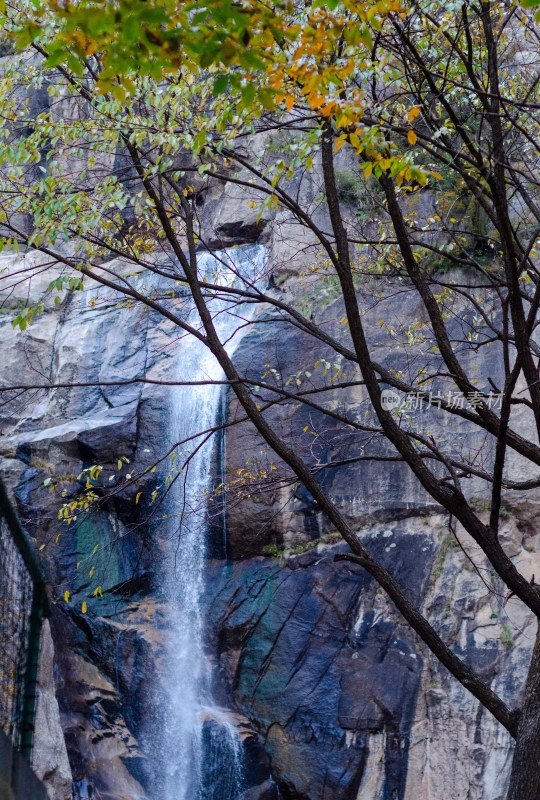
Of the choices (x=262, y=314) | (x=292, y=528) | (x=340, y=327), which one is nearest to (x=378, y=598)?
(x=292, y=528)

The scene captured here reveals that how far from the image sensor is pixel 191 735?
31.2ft

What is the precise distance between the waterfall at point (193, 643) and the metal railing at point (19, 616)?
402 centimetres

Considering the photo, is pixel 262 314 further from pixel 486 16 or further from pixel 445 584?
pixel 486 16

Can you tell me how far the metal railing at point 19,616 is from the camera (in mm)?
3305

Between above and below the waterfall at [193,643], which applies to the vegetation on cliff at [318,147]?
above

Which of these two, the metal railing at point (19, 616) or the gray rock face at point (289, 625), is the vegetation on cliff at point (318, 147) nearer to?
the metal railing at point (19, 616)

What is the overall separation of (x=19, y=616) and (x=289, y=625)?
6740mm

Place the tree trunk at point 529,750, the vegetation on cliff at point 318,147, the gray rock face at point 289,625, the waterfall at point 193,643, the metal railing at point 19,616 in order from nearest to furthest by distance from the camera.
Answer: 1. the vegetation on cliff at point 318,147
2. the metal railing at point 19,616
3. the tree trunk at point 529,750
4. the gray rock face at point 289,625
5. the waterfall at point 193,643

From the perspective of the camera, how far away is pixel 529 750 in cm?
403

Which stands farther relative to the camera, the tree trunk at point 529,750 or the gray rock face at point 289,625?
the gray rock face at point 289,625

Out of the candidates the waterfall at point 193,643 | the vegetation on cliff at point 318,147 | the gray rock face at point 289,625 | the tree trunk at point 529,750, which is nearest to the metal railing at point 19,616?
the vegetation on cliff at point 318,147

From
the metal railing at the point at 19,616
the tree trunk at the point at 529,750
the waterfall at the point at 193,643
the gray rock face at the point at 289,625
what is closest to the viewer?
the metal railing at the point at 19,616

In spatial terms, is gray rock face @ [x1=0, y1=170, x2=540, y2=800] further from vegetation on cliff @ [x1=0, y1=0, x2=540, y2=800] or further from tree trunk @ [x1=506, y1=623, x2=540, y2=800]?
tree trunk @ [x1=506, y1=623, x2=540, y2=800]

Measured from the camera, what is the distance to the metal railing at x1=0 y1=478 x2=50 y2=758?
330 cm
